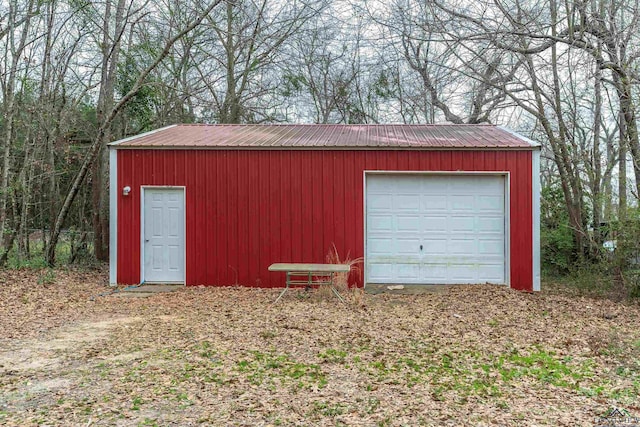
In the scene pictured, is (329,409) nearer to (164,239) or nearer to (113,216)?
(164,239)

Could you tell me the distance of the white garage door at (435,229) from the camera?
8320mm

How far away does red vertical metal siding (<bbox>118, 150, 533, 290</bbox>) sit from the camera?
830 centimetres

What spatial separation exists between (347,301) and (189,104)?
404 inches

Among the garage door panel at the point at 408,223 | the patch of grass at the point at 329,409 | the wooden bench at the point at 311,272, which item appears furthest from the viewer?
the garage door panel at the point at 408,223

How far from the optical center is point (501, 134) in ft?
30.1

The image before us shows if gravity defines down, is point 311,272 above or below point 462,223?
below

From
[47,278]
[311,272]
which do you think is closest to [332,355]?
[311,272]

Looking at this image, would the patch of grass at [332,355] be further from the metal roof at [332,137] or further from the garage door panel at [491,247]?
the garage door panel at [491,247]

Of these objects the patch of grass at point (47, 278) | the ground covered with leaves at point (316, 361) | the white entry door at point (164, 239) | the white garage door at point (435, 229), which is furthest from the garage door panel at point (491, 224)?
the patch of grass at point (47, 278)

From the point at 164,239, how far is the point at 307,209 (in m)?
2.60

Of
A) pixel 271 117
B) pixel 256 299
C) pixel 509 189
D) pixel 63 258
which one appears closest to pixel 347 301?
pixel 256 299

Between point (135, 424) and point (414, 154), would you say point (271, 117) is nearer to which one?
point (414, 154)

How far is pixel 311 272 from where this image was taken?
296 inches

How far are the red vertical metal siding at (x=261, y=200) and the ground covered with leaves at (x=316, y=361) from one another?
1272mm
